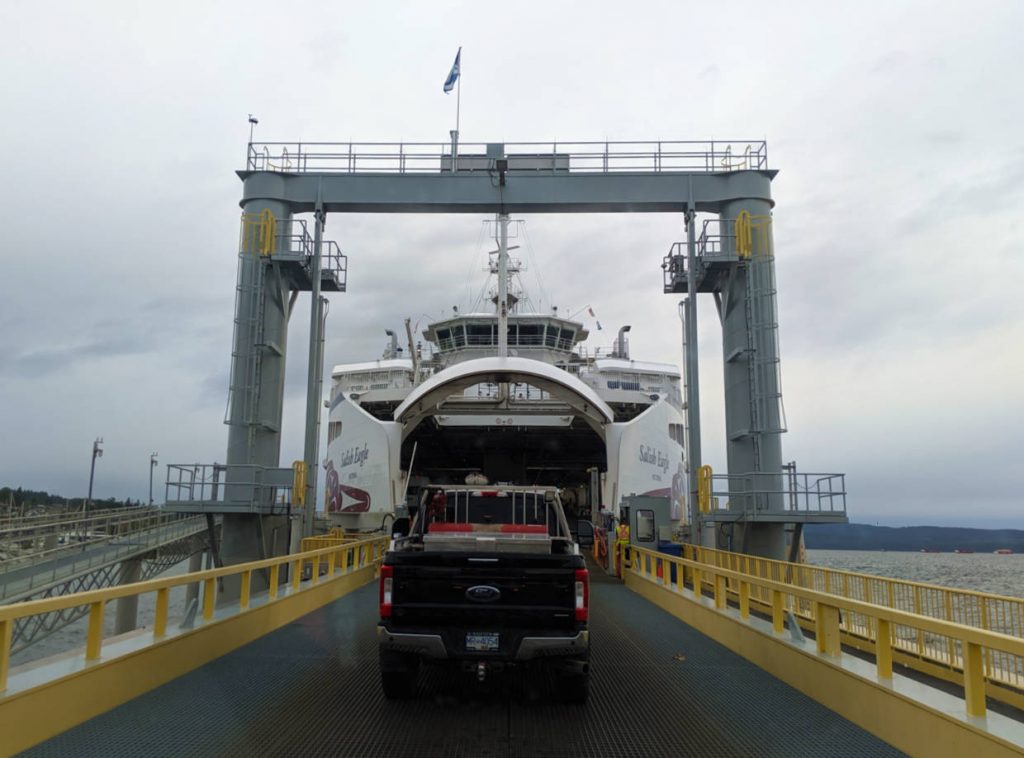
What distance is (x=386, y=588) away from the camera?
22.1 feet

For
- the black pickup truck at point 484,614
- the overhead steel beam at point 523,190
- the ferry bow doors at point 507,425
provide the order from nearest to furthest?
the black pickup truck at point 484,614 < the overhead steel beam at point 523,190 < the ferry bow doors at point 507,425

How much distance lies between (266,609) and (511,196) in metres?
13.5

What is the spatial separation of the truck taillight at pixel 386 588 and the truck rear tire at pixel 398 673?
0.32 m

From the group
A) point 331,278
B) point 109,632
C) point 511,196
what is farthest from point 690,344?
point 109,632

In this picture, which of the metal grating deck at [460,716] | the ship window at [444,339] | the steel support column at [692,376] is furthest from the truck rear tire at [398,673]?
the ship window at [444,339]

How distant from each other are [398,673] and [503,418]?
2218cm

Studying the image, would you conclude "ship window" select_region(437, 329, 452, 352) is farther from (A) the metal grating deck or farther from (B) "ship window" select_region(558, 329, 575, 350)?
(A) the metal grating deck

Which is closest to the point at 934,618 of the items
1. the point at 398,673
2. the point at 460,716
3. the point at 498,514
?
the point at 460,716

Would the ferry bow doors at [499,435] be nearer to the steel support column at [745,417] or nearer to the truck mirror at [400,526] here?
the steel support column at [745,417]

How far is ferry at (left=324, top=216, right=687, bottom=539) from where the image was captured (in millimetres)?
25203

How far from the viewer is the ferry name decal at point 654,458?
26.1 meters

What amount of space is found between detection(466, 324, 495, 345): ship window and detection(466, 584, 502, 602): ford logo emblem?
26645 millimetres

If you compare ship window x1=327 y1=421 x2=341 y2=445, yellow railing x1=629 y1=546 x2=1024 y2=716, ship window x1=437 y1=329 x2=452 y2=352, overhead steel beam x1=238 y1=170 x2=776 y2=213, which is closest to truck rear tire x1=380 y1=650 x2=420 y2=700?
yellow railing x1=629 y1=546 x2=1024 y2=716

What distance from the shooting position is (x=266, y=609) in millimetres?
10125
